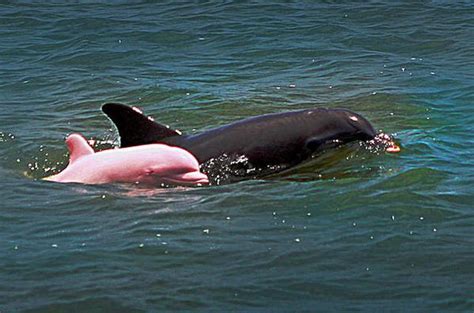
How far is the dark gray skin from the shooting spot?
35.2 feet

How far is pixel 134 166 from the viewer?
1041cm

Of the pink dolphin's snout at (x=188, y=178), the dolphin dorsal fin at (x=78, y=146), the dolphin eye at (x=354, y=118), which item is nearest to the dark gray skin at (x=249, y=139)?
the pink dolphin's snout at (x=188, y=178)

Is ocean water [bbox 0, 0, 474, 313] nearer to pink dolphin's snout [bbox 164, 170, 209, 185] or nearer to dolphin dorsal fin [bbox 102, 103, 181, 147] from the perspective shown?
pink dolphin's snout [bbox 164, 170, 209, 185]

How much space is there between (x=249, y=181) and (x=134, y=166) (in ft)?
3.20

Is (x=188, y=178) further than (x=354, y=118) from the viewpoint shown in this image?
No

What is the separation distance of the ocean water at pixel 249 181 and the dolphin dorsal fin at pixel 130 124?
681 millimetres

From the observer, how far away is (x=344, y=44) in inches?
698

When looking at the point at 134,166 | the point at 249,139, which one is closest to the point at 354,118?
the point at 249,139

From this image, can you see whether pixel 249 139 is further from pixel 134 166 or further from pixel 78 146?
pixel 78 146

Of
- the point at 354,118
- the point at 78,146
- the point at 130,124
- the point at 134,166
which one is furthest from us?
the point at 354,118

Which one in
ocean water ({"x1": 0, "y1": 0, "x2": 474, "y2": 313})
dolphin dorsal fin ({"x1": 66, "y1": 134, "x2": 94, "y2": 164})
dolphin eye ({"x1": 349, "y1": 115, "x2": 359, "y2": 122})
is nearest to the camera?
ocean water ({"x1": 0, "y1": 0, "x2": 474, "y2": 313})

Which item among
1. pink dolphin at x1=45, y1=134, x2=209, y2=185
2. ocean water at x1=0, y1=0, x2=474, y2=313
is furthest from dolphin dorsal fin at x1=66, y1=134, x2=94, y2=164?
ocean water at x1=0, y1=0, x2=474, y2=313

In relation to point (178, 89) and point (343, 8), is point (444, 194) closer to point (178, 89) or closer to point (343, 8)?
point (178, 89)

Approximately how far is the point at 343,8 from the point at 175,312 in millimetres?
12623
